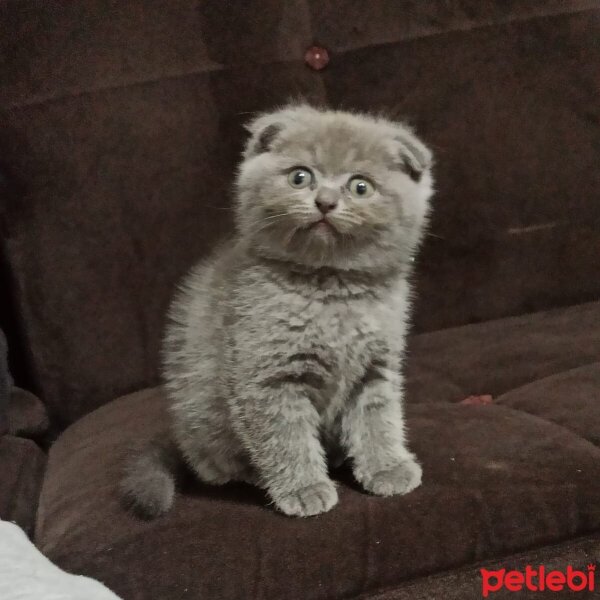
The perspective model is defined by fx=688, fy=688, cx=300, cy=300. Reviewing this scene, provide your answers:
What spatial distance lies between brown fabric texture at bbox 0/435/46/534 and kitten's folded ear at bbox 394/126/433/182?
2.64ft

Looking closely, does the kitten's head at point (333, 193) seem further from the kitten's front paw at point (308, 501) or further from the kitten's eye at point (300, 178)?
the kitten's front paw at point (308, 501)

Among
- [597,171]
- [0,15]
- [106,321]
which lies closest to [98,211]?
[106,321]

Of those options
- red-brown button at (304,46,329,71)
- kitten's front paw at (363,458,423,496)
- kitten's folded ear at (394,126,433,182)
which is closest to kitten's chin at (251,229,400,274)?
kitten's folded ear at (394,126,433,182)

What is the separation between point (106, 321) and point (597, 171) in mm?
1168

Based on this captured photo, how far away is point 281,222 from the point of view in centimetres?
97

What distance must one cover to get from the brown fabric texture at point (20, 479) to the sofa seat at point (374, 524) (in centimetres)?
3

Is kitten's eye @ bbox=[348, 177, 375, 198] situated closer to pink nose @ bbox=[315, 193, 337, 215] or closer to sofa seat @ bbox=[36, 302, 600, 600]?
pink nose @ bbox=[315, 193, 337, 215]

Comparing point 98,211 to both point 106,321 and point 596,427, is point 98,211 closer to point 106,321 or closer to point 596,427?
point 106,321

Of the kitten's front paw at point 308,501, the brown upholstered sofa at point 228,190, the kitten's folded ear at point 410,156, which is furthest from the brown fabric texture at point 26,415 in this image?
the kitten's folded ear at point 410,156

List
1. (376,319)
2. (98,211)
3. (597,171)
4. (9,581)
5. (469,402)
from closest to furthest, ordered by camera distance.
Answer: (9,581), (376,319), (469,402), (98,211), (597,171)

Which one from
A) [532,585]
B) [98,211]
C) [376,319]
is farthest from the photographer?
[98,211]

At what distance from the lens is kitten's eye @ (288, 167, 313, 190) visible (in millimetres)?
968

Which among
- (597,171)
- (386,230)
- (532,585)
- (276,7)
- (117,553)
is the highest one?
(276,7)

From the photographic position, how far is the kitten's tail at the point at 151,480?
966mm
